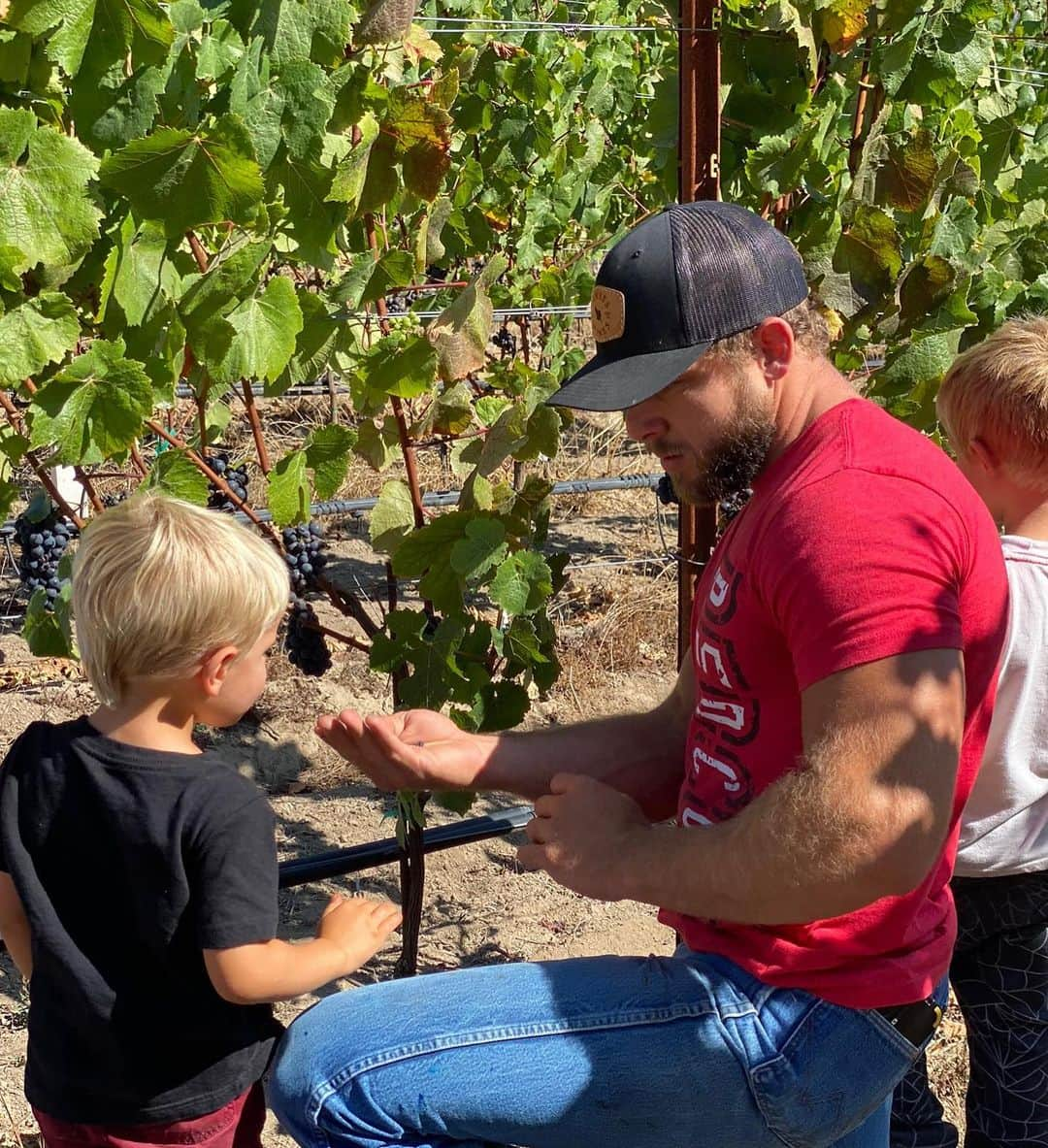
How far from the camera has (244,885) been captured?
61.3 inches

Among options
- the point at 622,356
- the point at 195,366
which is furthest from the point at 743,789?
the point at 195,366

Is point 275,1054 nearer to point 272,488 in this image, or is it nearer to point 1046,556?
point 272,488

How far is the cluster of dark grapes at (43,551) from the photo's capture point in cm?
276

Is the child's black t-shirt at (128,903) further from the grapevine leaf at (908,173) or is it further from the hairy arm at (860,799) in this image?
the grapevine leaf at (908,173)

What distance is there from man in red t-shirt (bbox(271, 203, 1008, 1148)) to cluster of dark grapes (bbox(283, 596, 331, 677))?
1.01 metres

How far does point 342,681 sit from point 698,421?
2872 mm

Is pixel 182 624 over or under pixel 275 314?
under

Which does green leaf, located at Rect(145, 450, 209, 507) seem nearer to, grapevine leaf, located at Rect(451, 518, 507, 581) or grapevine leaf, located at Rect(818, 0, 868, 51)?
grapevine leaf, located at Rect(451, 518, 507, 581)

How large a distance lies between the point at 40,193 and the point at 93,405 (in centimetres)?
27

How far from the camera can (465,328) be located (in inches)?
82.9

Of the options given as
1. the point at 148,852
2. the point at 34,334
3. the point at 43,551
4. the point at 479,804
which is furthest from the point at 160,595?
the point at 479,804

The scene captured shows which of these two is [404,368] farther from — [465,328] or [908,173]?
[908,173]

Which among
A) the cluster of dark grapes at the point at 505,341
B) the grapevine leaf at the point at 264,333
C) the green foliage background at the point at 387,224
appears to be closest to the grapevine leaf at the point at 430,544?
the green foliage background at the point at 387,224

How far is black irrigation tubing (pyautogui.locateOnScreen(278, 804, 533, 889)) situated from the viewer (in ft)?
7.76
